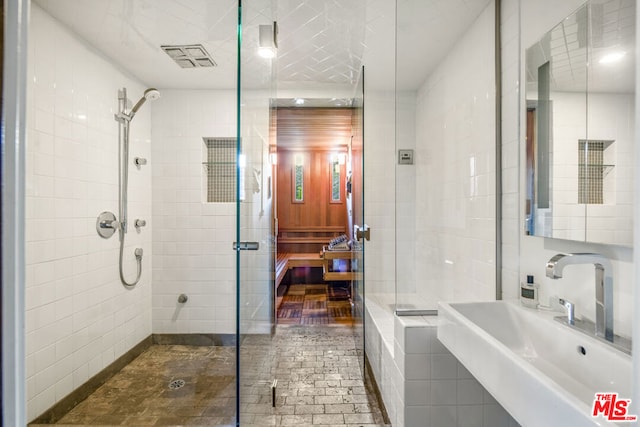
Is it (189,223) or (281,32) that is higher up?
(281,32)

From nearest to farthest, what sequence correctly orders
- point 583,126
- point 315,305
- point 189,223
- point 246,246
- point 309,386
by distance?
point 583,126 < point 246,246 < point 309,386 < point 189,223 < point 315,305

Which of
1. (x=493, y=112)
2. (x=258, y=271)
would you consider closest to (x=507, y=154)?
(x=493, y=112)

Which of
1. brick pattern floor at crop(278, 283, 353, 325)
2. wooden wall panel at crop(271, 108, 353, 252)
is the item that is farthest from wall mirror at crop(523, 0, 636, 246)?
wooden wall panel at crop(271, 108, 353, 252)

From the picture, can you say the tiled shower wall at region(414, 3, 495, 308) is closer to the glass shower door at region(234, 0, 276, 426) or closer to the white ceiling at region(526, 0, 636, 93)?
the white ceiling at region(526, 0, 636, 93)

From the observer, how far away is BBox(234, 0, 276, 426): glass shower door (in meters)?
1.43

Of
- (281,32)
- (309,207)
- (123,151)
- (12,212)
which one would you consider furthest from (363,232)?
(309,207)

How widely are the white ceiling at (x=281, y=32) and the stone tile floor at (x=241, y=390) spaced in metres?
1.76

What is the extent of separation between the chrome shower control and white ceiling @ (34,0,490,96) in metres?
1.12

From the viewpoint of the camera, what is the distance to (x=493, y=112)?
162cm

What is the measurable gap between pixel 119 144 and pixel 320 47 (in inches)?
65.7

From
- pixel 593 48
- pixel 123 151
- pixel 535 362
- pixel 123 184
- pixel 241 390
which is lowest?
pixel 241 390

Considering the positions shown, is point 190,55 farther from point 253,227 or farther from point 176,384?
point 176,384

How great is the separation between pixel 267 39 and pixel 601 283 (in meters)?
1.92

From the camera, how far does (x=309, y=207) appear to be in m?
5.00
